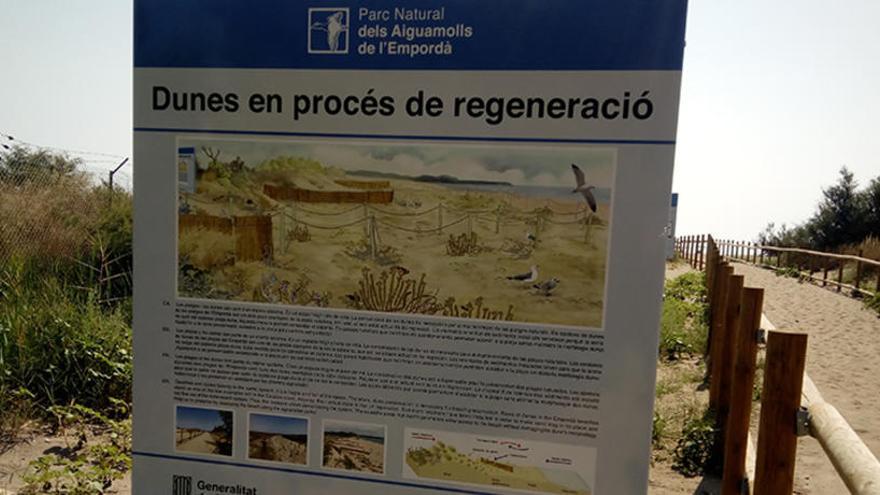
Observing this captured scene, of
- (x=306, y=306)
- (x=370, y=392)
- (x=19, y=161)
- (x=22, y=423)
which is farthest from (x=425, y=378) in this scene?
(x=19, y=161)

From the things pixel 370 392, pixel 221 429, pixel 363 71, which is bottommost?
pixel 221 429

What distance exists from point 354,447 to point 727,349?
309 cm

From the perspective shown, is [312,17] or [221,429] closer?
[312,17]

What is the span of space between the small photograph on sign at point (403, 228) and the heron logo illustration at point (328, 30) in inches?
14.2

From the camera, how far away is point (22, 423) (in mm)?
4961

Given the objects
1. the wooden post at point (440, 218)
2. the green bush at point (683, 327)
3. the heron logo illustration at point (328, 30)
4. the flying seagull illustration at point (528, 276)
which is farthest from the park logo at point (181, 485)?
the green bush at point (683, 327)

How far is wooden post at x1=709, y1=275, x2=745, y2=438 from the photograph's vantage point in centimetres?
448

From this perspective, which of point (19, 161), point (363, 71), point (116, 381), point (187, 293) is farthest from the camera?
point (19, 161)

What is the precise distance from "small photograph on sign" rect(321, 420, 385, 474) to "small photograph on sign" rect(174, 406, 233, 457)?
422 mm

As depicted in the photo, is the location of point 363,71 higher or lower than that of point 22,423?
higher

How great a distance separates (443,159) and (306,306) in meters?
0.77

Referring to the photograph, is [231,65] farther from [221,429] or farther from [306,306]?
[221,429]

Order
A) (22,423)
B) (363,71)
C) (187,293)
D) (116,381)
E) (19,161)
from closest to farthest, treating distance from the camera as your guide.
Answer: (363,71) < (187,293) < (22,423) < (116,381) < (19,161)

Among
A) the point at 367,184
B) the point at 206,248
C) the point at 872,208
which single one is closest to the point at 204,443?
the point at 206,248
